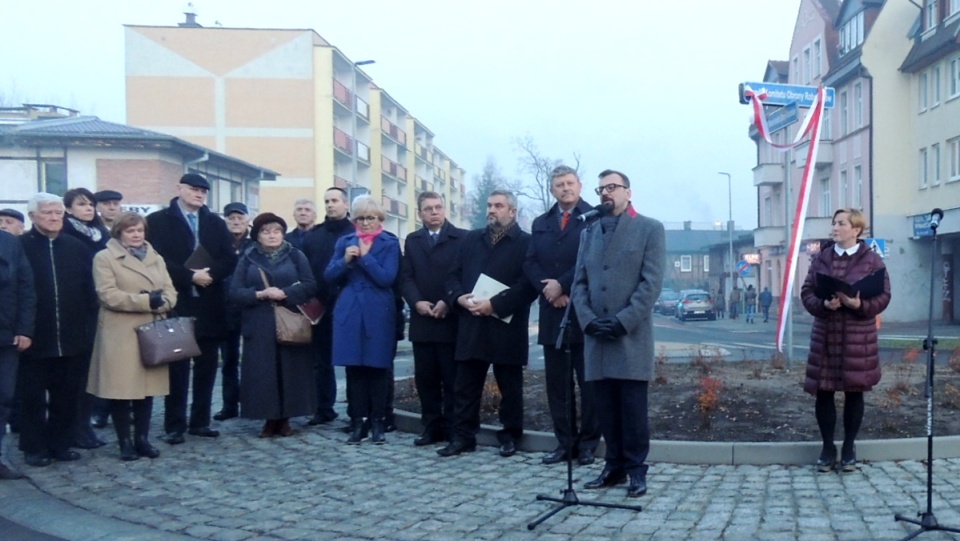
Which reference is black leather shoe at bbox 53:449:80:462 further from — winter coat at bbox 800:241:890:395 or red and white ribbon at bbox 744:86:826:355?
red and white ribbon at bbox 744:86:826:355

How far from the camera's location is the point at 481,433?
8211 mm

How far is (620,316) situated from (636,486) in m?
1.12

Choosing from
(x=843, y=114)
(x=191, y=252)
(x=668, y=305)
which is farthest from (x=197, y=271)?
(x=668, y=305)

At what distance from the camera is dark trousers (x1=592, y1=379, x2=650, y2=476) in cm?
634

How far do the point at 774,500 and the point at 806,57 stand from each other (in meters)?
47.7

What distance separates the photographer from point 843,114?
43438mm

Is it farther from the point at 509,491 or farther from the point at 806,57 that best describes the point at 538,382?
the point at 806,57

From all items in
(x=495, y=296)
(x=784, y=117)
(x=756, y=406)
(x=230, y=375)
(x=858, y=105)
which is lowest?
(x=756, y=406)

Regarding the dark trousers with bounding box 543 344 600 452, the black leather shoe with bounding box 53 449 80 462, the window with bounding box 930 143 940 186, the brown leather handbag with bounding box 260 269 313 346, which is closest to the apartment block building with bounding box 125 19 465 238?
the window with bounding box 930 143 940 186

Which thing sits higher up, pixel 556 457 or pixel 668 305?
pixel 556 457

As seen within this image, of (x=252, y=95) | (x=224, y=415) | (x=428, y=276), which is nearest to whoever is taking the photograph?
(x=428, y=276)

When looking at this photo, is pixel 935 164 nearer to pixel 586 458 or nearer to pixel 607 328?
pixel 586 458

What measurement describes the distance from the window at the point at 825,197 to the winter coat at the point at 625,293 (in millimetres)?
42056

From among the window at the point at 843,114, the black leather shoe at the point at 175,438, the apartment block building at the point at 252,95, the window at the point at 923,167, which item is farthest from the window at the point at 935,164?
the black leather shoe at the point at 175,438
